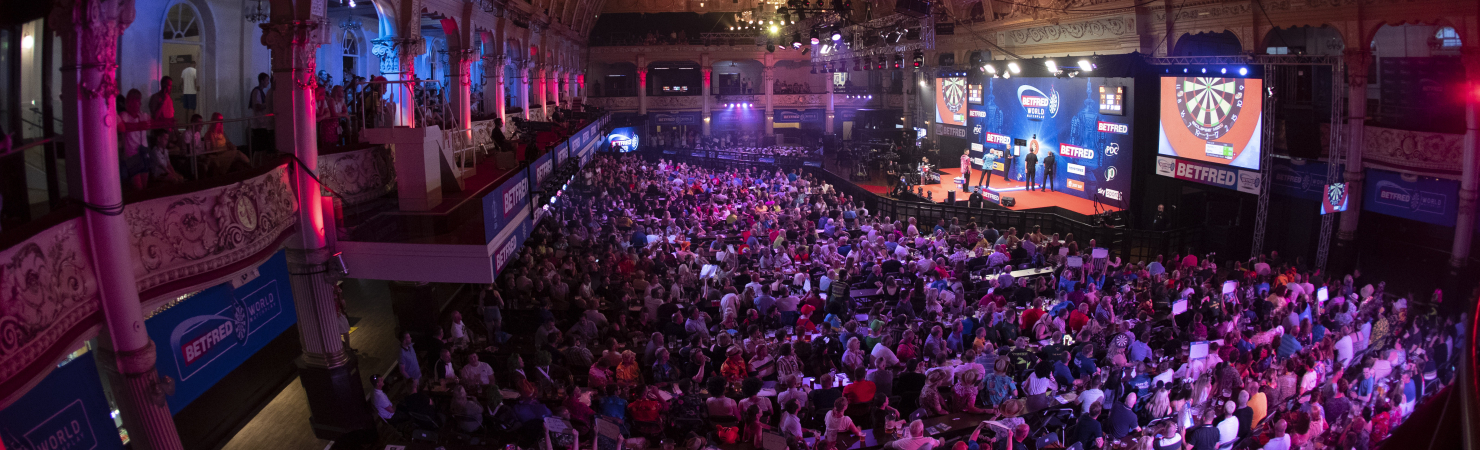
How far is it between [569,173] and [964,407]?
30.2ft

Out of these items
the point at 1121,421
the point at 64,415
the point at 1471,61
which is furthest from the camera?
the point at 1471,61

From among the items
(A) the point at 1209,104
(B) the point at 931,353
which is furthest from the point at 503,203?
(A) the point at 1209,104

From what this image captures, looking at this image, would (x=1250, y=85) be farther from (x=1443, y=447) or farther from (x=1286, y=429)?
(x=1443, y=447)

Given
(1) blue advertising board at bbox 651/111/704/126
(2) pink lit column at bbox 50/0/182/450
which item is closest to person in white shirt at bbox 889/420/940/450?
(2) pink lit column at bbox 50/0/182/450

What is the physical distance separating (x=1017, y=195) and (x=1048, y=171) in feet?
5.39

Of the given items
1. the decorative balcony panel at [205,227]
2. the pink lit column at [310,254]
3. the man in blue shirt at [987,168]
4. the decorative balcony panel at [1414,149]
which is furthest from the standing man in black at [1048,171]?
the decorative balcony panel at [205,227]

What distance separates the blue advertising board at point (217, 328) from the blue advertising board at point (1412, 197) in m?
18.6

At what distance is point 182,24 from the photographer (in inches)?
482

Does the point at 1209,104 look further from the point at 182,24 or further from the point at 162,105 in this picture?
the point at 182,24

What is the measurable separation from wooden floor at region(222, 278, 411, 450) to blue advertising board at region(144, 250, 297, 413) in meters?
1.04

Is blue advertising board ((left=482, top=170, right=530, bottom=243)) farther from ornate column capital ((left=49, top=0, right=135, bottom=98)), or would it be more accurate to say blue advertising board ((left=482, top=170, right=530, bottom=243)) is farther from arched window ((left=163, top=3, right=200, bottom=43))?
arched window ((left=163, top=3, right=200, bottom=43))

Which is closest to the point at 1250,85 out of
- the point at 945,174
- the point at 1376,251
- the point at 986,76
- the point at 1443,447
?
the point at 1376,251

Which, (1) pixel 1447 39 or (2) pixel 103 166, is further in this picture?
(1) pixel 1447 39

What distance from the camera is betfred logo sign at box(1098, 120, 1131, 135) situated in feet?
69.1
